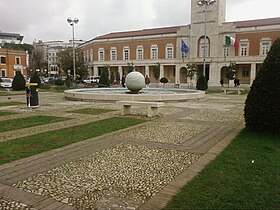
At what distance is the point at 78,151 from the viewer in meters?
6.39

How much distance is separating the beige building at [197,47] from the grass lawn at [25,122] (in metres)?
42.9

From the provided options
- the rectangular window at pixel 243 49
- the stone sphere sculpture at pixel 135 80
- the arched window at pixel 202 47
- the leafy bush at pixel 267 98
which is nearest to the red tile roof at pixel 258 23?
the rectangular window at pixel 243 49

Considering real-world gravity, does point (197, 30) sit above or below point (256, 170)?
above

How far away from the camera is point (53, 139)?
744cm

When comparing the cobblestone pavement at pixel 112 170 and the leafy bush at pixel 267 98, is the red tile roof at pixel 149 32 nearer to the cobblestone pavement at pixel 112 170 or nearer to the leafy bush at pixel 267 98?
the leafy bush at pixel 267 98

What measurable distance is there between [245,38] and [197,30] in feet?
30.9

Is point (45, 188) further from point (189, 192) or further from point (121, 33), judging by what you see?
point (121, 33)

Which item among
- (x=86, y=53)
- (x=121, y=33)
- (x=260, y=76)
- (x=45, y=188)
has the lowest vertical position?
(x=45, y=188)

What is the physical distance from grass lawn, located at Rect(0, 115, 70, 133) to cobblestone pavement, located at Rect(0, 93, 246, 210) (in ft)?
2.25

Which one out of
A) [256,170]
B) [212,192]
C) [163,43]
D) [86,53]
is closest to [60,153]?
[212,192]

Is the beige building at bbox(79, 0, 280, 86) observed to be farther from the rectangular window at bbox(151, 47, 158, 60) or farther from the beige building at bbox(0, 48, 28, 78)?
the beige building at bbox(0, 48, 28, 78)

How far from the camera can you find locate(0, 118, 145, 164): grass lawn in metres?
6.17

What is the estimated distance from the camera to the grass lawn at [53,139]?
6170 mm

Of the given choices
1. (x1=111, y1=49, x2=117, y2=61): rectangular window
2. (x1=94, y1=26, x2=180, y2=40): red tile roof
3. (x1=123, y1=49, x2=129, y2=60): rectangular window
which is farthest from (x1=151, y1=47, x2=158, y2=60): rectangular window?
(x1=111, y1=49, x2=117, y2=61): rectangular window
